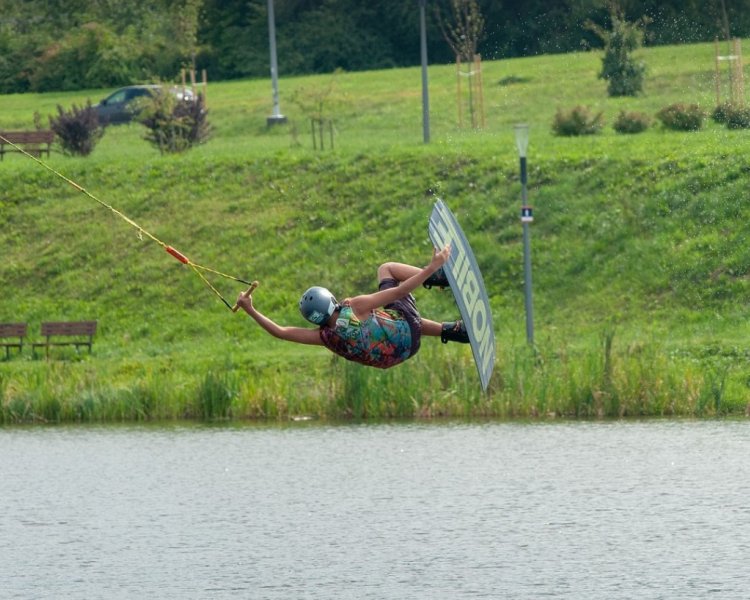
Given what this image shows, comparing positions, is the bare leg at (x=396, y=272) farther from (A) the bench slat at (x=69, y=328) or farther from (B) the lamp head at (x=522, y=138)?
(A) the bench slat at (x=69, y=328)

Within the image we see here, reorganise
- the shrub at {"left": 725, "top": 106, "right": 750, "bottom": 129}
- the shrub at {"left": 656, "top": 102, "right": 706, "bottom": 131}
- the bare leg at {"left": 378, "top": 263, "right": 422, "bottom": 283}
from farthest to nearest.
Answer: the shrub at {"left": 656, "top": 102, "right": 706, "bottom": 131} → the shrub at {"left": 725, "top": 106, "right": 750, "bottom": 129} → the bare leg at {"left": 378, "top": 263, "right": 422, "bottom": 283}

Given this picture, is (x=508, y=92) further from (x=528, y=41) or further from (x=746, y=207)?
(x=746, y=207)

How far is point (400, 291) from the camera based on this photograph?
1555cm

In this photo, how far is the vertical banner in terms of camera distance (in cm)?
1606

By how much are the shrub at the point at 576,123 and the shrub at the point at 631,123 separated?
463 millimetres

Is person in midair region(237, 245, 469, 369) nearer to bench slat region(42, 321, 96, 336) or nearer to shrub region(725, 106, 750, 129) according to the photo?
bench slat region(42, 321, 96, 336)

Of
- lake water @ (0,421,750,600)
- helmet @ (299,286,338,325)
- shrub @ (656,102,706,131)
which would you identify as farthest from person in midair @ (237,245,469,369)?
shrub @ (656,102,706,131)

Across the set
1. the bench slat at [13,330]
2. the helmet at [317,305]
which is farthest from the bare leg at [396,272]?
the bench slat at [13,330]

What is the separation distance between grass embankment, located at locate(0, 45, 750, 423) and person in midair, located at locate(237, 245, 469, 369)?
12269mm

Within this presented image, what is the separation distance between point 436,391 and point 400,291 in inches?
523

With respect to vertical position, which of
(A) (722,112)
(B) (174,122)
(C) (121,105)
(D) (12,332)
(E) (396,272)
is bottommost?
(D) (12,332)

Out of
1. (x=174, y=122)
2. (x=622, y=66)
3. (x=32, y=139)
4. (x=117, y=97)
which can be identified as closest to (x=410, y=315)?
(x=174, y=122)

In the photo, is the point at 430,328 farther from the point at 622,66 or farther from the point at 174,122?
the point at 622,66

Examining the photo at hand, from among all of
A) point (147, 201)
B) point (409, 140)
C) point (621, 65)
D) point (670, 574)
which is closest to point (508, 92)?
point (621, 65)
